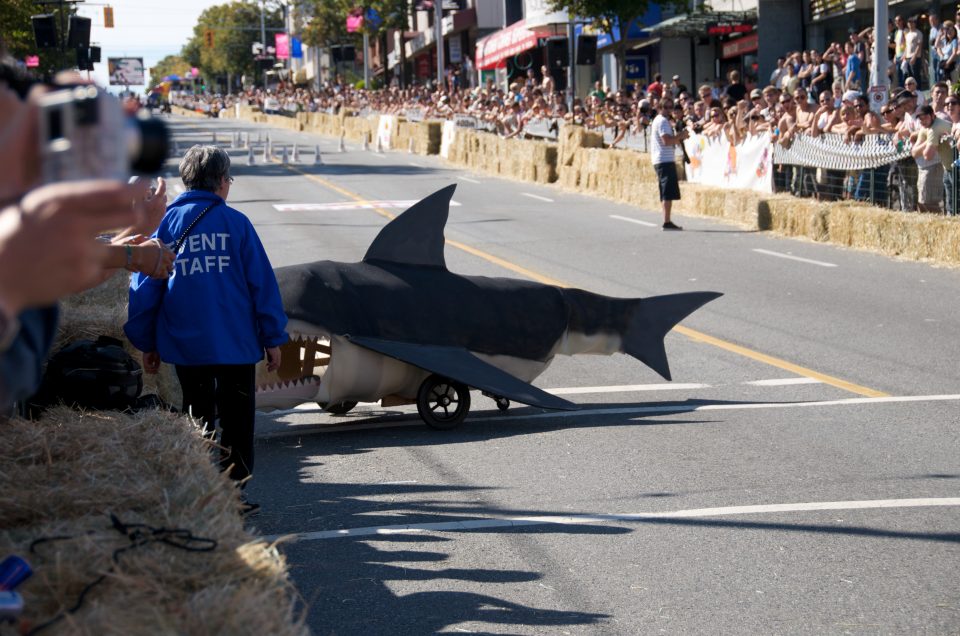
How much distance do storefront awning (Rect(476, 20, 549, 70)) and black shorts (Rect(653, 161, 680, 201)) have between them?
1498 inches

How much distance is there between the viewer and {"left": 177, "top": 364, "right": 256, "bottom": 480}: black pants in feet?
20.7

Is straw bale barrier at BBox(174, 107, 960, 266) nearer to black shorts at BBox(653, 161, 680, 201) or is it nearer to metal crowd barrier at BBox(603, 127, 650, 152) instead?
metal crowd barrier at BBox(603, 127, 650, 152)

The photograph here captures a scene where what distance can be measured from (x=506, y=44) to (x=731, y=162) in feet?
131

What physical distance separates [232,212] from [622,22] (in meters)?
36.3

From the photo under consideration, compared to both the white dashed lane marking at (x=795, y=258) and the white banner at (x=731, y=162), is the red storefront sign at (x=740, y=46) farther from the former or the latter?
the white dashed lane marking at (x=795, y=258)

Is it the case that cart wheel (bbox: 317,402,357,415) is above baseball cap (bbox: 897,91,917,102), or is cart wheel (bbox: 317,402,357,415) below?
below

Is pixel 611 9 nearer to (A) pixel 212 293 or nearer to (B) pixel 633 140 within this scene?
(B) pixel 633 140

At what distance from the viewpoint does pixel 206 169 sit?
245 inches

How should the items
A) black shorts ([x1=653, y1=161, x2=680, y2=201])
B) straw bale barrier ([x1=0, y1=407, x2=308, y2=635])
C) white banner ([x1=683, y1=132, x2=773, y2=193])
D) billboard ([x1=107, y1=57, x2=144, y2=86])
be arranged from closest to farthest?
1. straw bale barrier ([x1=0, y1=407, x2=308, y2=635])
2. black shorts ([x1=653, y1=161, x2=680, y2=201])
3. white banner ([x1=683, y1=132, x2=773, y2=193])
4. billboard ([x1=107, y1=57, x2=144, y2=86])

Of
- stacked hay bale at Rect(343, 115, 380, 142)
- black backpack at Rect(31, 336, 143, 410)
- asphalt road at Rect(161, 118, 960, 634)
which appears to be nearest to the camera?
asphalt road at Rect(161, 118, 960, 634)

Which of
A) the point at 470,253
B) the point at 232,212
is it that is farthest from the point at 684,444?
the point at 470,253

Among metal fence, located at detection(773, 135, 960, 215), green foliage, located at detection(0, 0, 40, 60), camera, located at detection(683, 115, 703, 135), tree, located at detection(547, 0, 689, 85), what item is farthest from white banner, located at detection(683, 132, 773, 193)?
green foliage, located at detection(0, 0, 40, 60)

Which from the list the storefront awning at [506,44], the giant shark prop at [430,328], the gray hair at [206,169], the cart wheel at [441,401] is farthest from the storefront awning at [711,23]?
the gray hair at [206,169]

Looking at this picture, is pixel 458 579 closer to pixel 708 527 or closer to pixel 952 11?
pixel 708 527
